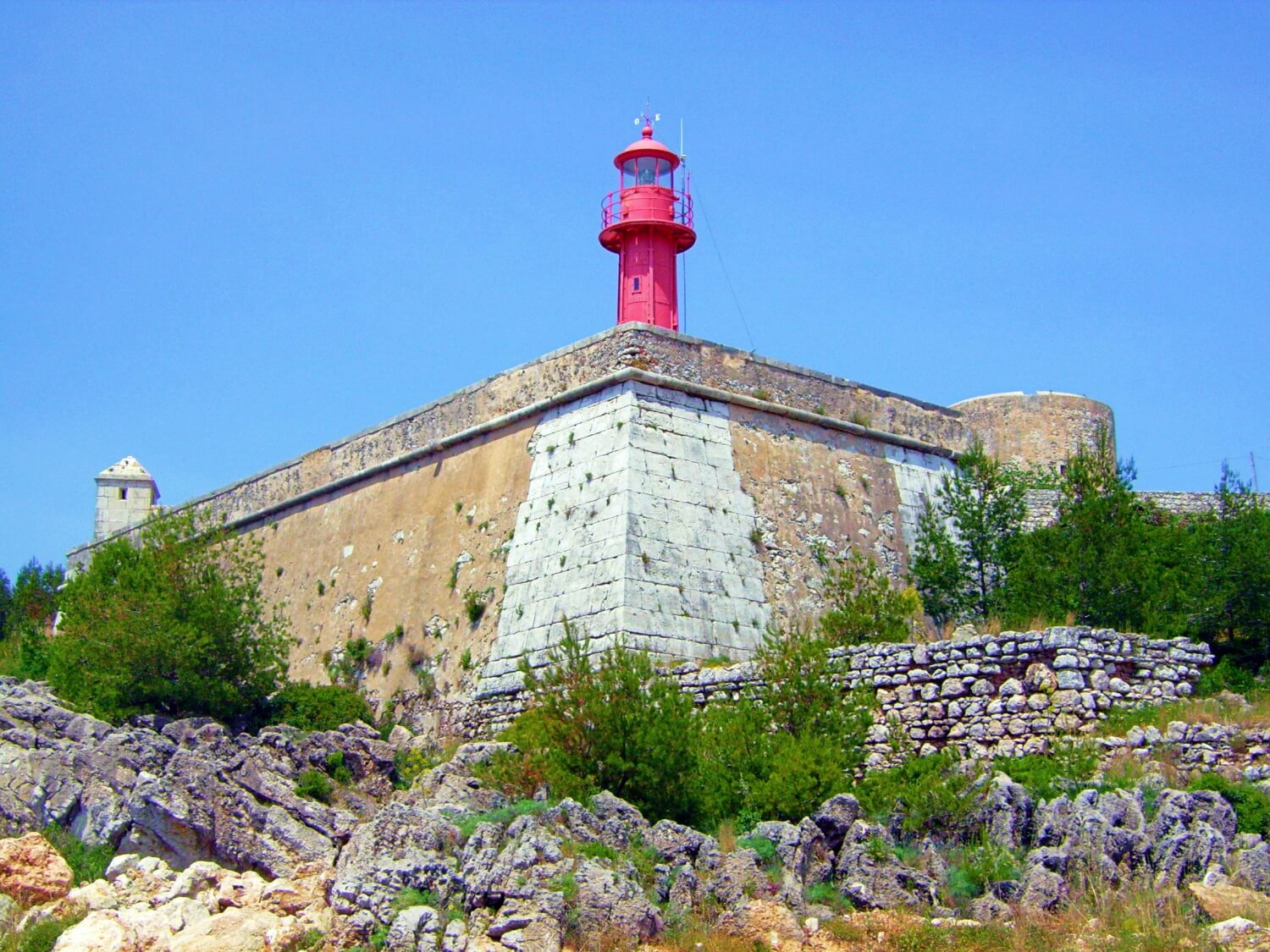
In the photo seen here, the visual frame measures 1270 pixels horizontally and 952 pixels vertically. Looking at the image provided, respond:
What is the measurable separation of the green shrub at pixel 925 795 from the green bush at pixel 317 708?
23.6 feet

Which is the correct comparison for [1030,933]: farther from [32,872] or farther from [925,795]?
[32,872]

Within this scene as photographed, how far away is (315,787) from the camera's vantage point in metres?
14.7

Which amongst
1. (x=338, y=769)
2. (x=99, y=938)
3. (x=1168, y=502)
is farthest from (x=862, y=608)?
(x=1168, y=502)

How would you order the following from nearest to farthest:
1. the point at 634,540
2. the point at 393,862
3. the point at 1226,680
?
the point at 393,862, the point at 1226,680, the point at 634,540

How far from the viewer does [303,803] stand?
1337 cm

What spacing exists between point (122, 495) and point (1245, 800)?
2720 cm

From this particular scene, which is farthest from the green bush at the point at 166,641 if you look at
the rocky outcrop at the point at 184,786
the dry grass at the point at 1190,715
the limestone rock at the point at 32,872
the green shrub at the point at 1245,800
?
the green shrub at the point at 1245,800

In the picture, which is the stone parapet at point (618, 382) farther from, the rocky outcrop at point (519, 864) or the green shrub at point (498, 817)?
the green shrub at point (498, 817)

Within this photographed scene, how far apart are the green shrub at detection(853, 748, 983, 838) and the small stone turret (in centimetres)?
2384

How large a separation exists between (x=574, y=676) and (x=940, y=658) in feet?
11.6

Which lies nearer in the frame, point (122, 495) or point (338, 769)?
point (338, 769)

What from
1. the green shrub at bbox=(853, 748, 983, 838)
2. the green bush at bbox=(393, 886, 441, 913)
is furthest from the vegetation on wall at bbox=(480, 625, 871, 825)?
the green bush at bbox=(393, 886, 441, 913)

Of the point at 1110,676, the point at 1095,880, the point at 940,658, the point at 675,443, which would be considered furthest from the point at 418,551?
the point at 1095,880

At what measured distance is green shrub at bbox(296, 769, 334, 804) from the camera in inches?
573
